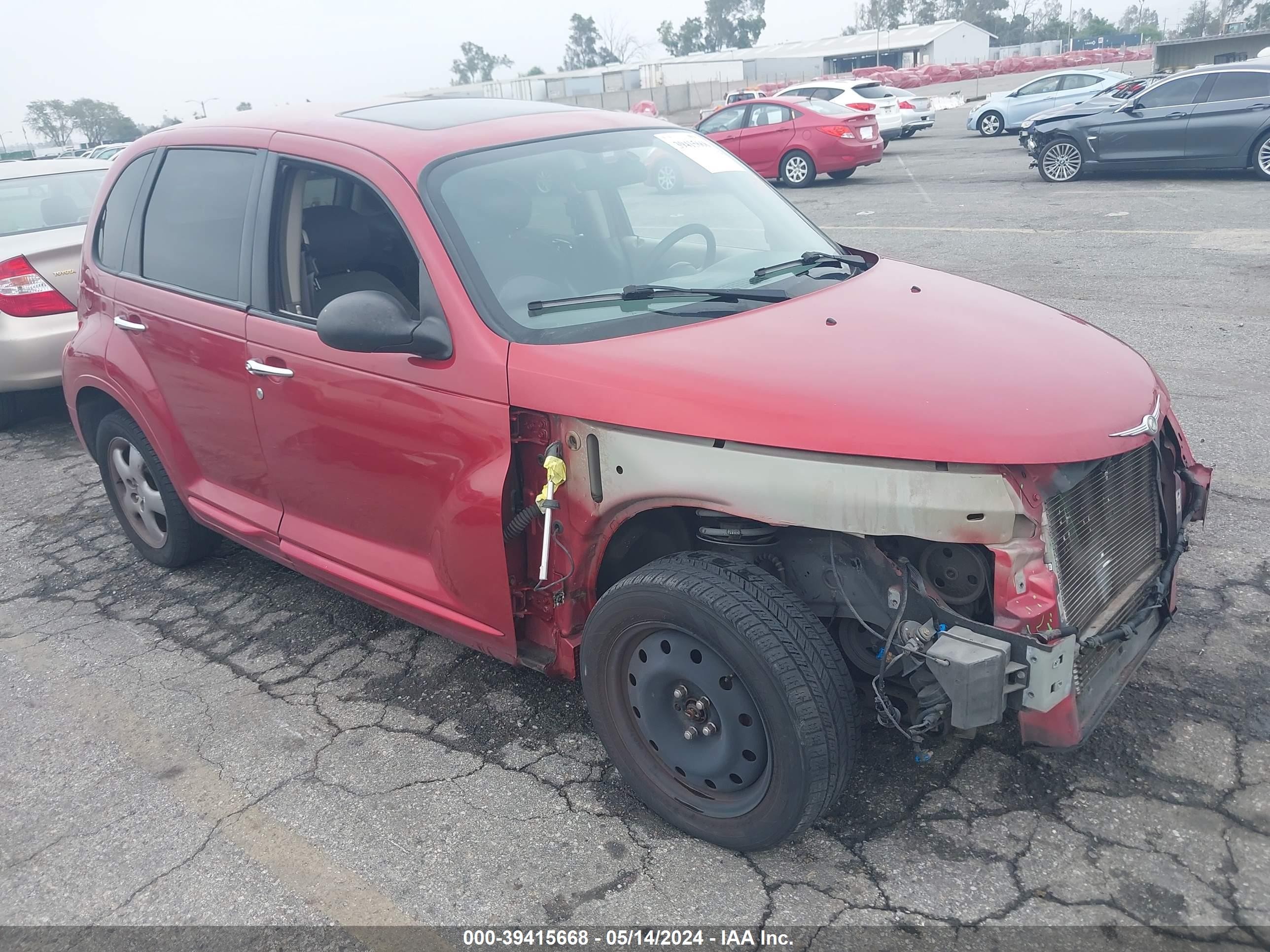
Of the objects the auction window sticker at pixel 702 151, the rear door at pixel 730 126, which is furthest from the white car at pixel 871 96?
the auction window sticker at pixel 702 151

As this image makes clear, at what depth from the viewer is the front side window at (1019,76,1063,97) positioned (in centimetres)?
2250

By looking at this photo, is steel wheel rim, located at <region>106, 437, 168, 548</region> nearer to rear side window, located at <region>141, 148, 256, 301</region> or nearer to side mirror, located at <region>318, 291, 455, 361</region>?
rear side window, located at <region>141, 148, 256, 301</region>

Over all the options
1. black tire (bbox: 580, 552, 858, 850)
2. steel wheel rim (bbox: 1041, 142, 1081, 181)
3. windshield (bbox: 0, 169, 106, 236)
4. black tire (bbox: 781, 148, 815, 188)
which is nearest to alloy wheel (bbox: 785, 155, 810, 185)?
black tire (bbox: 781, 148, 815, 188)

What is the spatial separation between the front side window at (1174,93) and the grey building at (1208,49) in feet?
82.8

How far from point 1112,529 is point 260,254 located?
9.61ft

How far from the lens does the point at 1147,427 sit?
8.54 ft

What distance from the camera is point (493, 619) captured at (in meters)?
3.05

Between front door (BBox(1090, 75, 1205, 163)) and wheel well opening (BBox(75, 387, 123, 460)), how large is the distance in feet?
46.5

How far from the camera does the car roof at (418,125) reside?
10.9 feet

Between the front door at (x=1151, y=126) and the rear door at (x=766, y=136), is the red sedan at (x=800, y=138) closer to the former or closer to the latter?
the rear door at (x=766, y=136)

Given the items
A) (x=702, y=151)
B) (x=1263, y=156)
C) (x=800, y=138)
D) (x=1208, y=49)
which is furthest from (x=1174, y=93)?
(x=1208, y=49)

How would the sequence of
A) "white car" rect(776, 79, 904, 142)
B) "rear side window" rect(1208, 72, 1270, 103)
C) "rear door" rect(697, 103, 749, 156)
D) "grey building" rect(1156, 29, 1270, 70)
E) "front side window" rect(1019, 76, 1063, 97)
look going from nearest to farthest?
"rear side window" rect(1208, 72, 1270, 103)
"rear door" rect(697, 103, 749, 156)
"front side window" rect(1019, 76, 1063, 97)
"white car" rect(776, 79, 904, 142)
"grey building" rect(1156, 29, 1270, 70)

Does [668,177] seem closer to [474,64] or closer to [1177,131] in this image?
[1177,131]

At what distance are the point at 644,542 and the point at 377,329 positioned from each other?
100 centimetres
